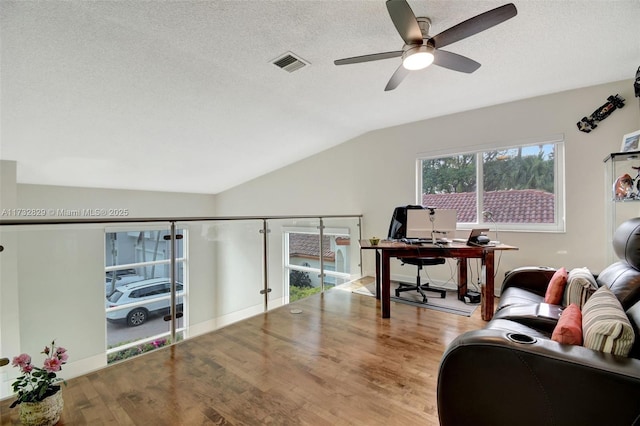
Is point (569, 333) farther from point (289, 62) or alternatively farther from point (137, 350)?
point (137, 350)

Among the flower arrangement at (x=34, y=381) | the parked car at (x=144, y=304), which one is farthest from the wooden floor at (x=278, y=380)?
the parked car at (x=144, y=304)

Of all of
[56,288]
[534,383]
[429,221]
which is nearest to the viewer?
[534,383]

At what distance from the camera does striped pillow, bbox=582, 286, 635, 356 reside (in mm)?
1055

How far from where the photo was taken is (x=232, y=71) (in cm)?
289

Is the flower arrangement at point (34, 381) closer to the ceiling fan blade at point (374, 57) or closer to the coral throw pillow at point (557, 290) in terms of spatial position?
the ceiling fan blade at point (374, 57)

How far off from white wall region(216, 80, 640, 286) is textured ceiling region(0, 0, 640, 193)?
217mm

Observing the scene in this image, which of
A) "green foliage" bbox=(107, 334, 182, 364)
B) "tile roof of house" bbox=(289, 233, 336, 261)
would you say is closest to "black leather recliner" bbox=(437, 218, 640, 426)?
"green foliage" bbox=(107, 334, 182, 364)

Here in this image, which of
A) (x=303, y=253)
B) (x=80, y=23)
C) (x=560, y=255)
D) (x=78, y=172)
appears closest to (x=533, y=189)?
(x=560, y=255)

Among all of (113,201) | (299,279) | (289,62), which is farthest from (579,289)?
(113,201)

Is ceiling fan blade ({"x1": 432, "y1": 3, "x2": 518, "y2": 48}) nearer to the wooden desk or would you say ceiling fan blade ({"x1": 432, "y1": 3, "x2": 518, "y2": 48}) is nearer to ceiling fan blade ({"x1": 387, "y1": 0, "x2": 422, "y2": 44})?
ceiling fan blade ({"x1": 387, "y1": 0, "x2": 422, "y2": 44})

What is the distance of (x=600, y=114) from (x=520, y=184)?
1041 millimetres

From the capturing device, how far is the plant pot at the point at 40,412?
59.0 inches

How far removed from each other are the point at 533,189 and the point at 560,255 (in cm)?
85

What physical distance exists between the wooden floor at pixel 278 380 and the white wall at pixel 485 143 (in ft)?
5.61
